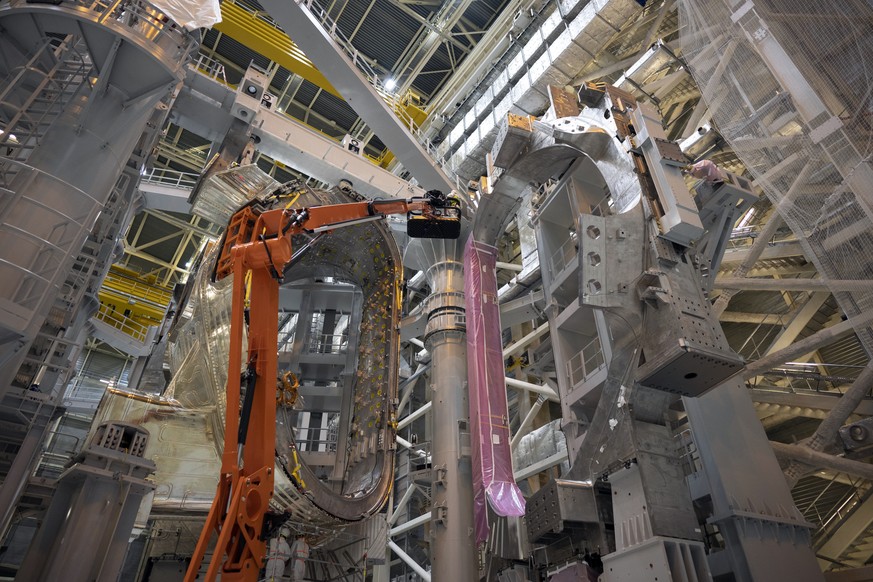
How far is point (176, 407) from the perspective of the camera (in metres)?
9.32

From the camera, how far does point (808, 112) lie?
25.2 ft

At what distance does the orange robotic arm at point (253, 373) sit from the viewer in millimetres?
4762

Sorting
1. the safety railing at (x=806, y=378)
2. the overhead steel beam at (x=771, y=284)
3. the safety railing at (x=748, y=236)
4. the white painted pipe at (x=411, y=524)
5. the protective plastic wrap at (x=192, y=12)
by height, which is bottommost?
the white painted pipe at (x=411, y=524)

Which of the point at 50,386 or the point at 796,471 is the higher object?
the point at 50,386

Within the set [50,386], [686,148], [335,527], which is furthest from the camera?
[686,148]

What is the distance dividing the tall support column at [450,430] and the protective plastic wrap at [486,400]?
392 mm

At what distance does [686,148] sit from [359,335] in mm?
7750

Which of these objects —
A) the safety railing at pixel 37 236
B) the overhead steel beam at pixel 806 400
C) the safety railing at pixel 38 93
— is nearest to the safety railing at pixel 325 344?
the safety railing at pixel 37 236

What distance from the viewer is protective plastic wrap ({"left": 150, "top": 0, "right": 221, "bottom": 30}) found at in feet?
24.2

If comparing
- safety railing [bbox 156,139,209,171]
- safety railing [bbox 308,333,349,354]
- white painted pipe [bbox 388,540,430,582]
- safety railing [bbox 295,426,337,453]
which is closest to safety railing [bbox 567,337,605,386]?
safety railing [bbox 295,426,337,453]

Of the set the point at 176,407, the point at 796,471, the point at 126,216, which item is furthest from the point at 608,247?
the point at 126,216

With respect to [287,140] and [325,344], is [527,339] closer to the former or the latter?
[325,344]

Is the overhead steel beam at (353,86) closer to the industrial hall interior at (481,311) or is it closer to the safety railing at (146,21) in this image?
the industrial hall interior at (481,311)

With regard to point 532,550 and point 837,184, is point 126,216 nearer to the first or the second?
point 532,550
